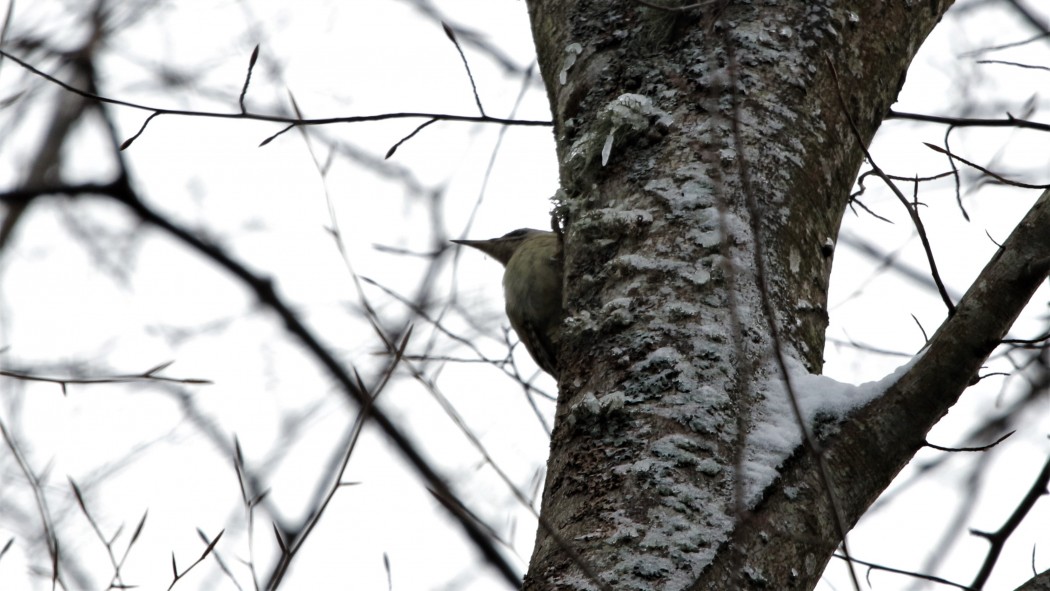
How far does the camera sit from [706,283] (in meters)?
1.94

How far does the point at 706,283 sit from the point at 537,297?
1.32 metres

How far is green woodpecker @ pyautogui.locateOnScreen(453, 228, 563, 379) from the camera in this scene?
3.22 metres

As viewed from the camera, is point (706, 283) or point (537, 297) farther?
point (537, 297)

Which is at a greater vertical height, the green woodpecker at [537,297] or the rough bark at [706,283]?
the green woodpecker at [537,297]

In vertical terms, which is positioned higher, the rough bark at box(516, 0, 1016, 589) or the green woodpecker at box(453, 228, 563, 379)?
the green woodpecker at box(453, 228, 563, 379)

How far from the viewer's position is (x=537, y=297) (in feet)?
10.6

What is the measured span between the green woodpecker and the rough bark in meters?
0.79

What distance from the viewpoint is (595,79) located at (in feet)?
7.88

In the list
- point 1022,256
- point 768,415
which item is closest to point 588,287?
point 768,415

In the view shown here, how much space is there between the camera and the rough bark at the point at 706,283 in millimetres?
1659

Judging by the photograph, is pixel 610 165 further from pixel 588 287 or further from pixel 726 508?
pixel 726 508

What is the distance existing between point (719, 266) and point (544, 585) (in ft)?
2.26

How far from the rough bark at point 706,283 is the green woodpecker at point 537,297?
788 millimetres

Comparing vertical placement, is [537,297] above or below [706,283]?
above
